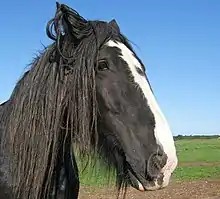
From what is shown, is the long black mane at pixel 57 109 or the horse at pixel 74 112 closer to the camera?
the horse at pixel 74 112

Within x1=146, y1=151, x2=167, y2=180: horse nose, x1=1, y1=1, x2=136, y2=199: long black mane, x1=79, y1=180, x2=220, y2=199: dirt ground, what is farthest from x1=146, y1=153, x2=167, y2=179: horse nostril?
x1=79, y1=180, x2=220, y2=199: dirt ground

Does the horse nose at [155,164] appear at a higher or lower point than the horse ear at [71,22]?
lower

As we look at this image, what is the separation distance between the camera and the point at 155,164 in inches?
109

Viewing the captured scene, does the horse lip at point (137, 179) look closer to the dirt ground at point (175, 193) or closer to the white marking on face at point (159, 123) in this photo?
the white marking on face at point (159, 123)

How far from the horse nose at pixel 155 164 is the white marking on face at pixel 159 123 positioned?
0.08 ft

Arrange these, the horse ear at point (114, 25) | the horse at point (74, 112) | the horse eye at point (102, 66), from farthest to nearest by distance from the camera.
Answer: the horse ear at point (114, 25)
the horse eye at point (102, 66)
the horse at point (74, 112)

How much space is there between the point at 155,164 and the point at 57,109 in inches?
34.4

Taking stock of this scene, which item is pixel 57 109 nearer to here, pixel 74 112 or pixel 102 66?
pixel 74 112

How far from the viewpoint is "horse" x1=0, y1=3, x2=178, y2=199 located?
3.00 m

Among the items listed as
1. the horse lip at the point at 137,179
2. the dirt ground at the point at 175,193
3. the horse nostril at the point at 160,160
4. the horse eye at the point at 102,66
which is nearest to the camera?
the horse nostril at the point at 160,160

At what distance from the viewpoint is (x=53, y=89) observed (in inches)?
129

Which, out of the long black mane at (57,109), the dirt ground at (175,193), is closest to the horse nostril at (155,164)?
the long black mane at (57,109)

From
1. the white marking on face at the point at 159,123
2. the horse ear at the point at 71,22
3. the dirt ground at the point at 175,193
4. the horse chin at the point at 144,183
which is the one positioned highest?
the horse ear at the point at 71,22

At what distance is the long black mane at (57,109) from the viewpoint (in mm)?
3215
